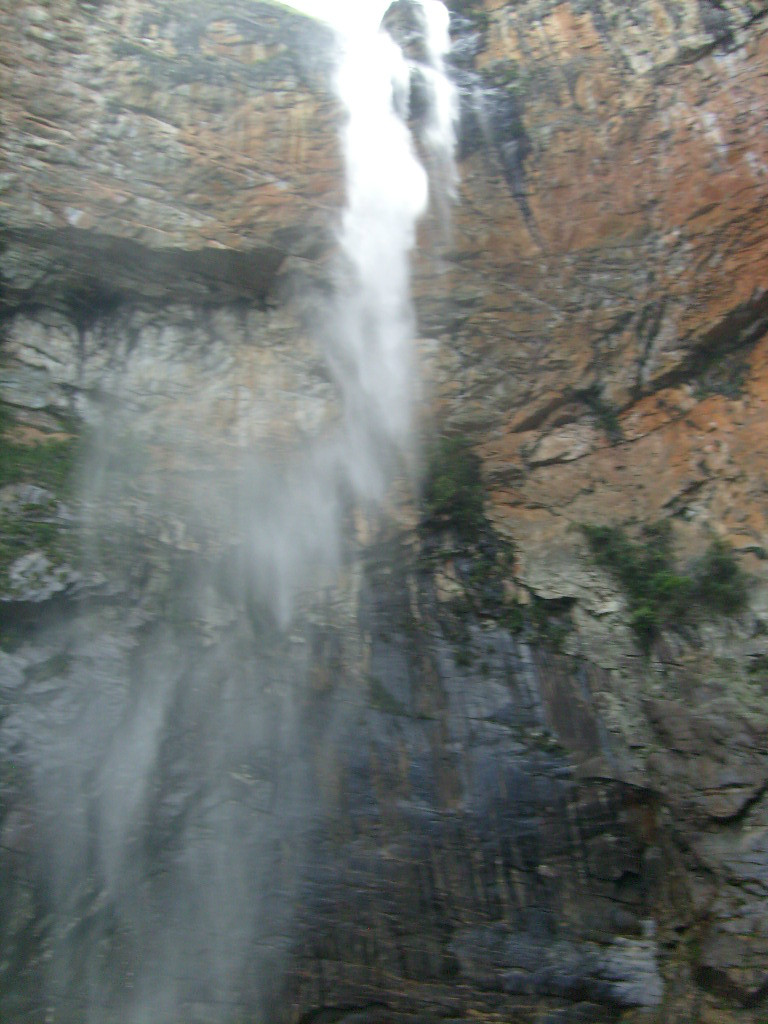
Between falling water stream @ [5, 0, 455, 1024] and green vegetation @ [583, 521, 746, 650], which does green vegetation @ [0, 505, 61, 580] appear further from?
green vegetation @ [583, 521, 746, 650]

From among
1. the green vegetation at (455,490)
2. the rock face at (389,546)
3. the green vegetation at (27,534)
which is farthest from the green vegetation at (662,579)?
the green vegetation at (27,534)

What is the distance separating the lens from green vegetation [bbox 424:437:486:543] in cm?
982

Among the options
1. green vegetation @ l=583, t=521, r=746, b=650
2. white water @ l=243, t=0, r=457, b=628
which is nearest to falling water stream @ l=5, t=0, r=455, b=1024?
white water @ l=243, t=0, r=457, b=628

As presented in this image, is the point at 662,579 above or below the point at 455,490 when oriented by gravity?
below

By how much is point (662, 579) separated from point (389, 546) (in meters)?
2.98

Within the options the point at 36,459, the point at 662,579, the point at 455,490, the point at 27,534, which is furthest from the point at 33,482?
the point at 662,579

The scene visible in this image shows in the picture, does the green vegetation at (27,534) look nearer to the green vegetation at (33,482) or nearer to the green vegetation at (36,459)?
the green vegetation at (33,482)

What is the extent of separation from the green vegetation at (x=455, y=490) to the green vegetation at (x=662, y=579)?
4.67ft

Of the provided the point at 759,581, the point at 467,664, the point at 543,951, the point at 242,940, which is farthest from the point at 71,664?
the point at 759,581

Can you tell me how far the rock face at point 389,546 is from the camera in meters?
7.35

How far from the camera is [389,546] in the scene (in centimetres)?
967

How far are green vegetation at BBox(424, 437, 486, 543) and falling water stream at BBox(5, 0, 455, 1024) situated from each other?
462 mm

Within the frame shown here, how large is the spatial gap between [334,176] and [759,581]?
7.22 metres

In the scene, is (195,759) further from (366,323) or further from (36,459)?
(366,323)
